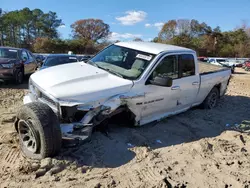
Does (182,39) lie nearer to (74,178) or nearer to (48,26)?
(48,26)

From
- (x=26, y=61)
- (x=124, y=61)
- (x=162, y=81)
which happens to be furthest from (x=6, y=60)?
(x=162, y=81)

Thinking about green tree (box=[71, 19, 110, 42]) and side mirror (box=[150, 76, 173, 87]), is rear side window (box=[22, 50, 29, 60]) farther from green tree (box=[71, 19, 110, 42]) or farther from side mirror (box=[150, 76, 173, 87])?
green tree (box=[71, 19, 110, 42])

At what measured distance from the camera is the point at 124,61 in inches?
203

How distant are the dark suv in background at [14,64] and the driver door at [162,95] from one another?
21.6ft

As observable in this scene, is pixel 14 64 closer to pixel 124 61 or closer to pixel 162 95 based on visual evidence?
pixel 124 61

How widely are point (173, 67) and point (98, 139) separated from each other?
2.35 meters

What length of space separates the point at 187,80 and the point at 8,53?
25.1 ft

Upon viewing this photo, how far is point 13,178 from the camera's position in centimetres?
319

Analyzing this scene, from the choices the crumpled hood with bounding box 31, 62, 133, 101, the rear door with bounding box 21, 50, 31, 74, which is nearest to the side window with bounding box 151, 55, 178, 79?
the crumpled hood with bounding box 31, 62, 133, 101

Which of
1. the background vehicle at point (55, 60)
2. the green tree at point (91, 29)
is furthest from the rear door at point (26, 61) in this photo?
the green tree at point (91, 29)

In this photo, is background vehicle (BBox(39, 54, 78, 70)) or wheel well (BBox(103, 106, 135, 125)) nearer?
wheel well (BBox(103, 106, 135, 125))

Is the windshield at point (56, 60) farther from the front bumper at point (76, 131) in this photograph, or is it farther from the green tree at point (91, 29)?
the green tree at point (91, 29)

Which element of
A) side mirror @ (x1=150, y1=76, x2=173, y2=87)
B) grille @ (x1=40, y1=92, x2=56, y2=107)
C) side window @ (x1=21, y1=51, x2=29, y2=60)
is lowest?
grille @ (x1=40, y1=92, x2=56, y2=107)

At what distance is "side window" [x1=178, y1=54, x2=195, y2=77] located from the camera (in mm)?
5750
